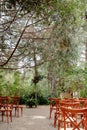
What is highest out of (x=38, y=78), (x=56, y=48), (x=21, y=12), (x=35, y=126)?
(x=21, y=12)

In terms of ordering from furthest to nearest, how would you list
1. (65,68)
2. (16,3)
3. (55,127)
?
(65,68) < (55,127) < (16,3)

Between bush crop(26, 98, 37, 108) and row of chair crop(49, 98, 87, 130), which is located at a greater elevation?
row of chair crop(49, 98, 87, 130)

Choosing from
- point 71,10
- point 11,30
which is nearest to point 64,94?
point 11,30

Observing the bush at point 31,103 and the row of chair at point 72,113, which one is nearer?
the row of chair at point 72,113

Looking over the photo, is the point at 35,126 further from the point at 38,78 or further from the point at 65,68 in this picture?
the point at 38,78

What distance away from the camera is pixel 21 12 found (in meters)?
7.22

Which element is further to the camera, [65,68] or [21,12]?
[65,68]

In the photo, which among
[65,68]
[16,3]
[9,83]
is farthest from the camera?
[9,83]

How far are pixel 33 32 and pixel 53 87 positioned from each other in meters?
8.44

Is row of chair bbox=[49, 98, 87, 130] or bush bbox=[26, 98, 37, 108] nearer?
row of chair bbox=[49, 98, 87, 130]

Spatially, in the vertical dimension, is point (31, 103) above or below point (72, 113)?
below

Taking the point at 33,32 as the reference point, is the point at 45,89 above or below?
below

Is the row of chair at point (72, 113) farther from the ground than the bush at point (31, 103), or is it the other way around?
the row of chair at point (72, 113)

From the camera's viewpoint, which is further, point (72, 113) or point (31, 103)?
point (31, 103)
